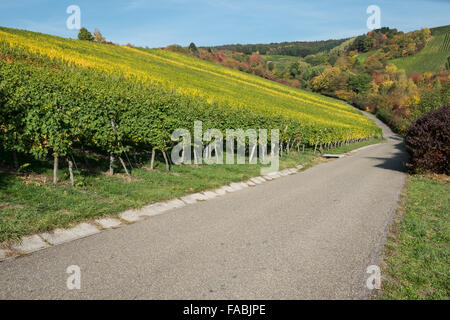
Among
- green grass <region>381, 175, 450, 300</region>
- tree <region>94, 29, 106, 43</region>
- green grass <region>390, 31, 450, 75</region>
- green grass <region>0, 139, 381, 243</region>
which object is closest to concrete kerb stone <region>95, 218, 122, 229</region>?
green grass <region>0, 139, 381, 243</region>

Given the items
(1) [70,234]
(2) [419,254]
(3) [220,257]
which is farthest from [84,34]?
(2) [419,254]

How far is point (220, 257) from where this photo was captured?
4.98 m

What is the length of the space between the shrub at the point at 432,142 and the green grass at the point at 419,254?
6.55m

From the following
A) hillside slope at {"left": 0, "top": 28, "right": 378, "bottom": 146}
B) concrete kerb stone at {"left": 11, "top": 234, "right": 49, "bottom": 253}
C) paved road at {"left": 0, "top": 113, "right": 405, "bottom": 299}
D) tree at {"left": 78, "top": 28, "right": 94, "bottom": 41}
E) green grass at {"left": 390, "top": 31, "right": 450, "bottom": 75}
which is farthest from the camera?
green grass at {"left": 390, "top": 31, "right": 450, "bottom": 75}

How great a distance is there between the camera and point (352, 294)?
13.6ft

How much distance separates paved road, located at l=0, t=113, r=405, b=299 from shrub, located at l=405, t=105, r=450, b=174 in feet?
30.8

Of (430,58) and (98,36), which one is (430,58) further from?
(98,36)

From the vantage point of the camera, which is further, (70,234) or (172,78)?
(172,78)

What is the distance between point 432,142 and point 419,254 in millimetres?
12400

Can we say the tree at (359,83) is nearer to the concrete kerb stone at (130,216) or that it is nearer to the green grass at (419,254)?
the green grass at (419,254)

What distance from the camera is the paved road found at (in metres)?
3.95

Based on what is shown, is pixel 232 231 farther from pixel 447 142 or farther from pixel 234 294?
pixel 447 142

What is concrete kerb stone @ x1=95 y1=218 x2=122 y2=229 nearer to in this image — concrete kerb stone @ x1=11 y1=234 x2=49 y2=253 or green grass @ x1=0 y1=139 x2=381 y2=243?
green grass @ x1=0 y1=139 x2=381 y2=243
